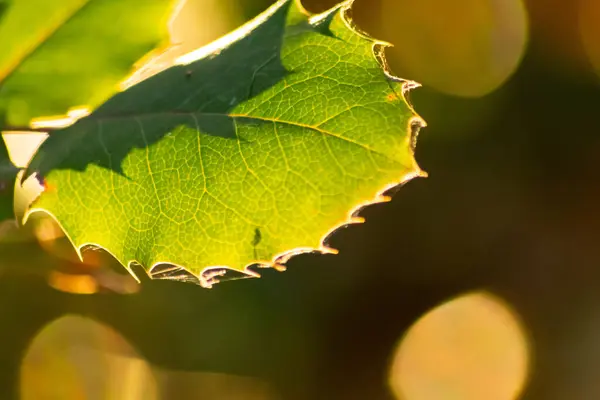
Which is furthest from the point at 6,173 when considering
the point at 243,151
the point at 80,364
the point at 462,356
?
the point at 462,356

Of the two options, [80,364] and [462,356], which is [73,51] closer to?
[80,364]

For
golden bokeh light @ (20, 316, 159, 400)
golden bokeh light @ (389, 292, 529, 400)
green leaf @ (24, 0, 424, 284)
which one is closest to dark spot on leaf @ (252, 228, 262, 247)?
green leaf @ (24, 0, 424, 284)

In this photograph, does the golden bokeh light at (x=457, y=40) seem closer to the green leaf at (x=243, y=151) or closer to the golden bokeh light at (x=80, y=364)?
the golden bokeh light at (x=80, y=364)

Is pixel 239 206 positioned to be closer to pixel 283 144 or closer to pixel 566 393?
pixel 283 144

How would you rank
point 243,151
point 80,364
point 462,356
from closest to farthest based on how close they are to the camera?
point 243,151 < point 80,364 < point 462,356

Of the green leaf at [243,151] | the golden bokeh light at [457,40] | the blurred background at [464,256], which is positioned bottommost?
the green leaf at [243,151]

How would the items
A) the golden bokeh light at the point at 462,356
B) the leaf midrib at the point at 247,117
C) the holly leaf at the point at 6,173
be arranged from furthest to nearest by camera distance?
the golden bokeh light at the point at 462,356, the holly leaf at the point at 6,173, the leaf midrib at the point at 247,117

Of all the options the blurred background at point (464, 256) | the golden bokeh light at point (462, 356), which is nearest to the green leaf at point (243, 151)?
the blurred background at point (464, 256)
